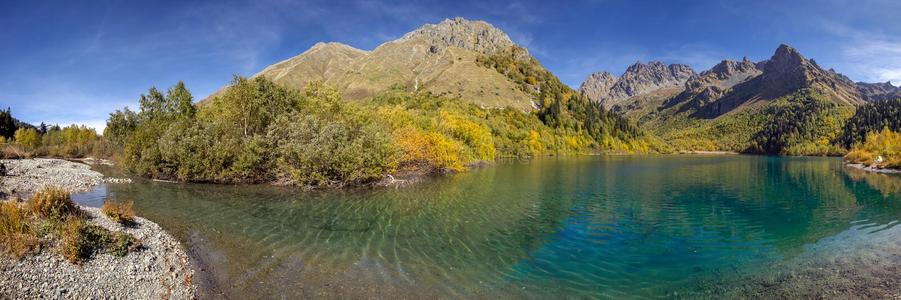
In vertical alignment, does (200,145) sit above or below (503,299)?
above

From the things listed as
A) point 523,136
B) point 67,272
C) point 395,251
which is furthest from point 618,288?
point 523,136

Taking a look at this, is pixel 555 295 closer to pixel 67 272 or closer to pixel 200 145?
pixel 67 272

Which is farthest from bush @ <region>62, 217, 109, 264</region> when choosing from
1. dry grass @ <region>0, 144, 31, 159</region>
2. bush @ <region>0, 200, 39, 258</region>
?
dry grass @ <region>0, 144, 31, 159</region>

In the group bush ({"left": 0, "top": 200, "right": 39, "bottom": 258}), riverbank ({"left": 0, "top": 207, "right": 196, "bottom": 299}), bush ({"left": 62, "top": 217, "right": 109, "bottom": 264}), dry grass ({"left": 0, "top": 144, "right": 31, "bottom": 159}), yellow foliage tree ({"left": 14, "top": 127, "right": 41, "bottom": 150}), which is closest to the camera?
riverbank ({"left": 0, "top": 207, "right": 196, "bottom": 299})

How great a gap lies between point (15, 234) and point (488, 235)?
21.5 metres

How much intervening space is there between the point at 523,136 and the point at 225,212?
13452 centimetres

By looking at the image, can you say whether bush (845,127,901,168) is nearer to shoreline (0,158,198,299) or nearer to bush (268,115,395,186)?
bush (268,115,395,186)

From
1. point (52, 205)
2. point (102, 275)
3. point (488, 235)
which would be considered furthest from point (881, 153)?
point (52, 205)

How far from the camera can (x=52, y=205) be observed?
61.1 ft

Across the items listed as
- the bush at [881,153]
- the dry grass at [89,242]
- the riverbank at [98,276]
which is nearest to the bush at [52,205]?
the dry grass at [89,242]

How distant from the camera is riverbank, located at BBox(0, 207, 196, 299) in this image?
41.2 feet

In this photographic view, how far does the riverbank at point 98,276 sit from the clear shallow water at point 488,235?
1.47 metres

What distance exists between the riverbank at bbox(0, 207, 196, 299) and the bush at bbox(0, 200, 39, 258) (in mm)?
347

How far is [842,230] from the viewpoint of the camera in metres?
27.9
